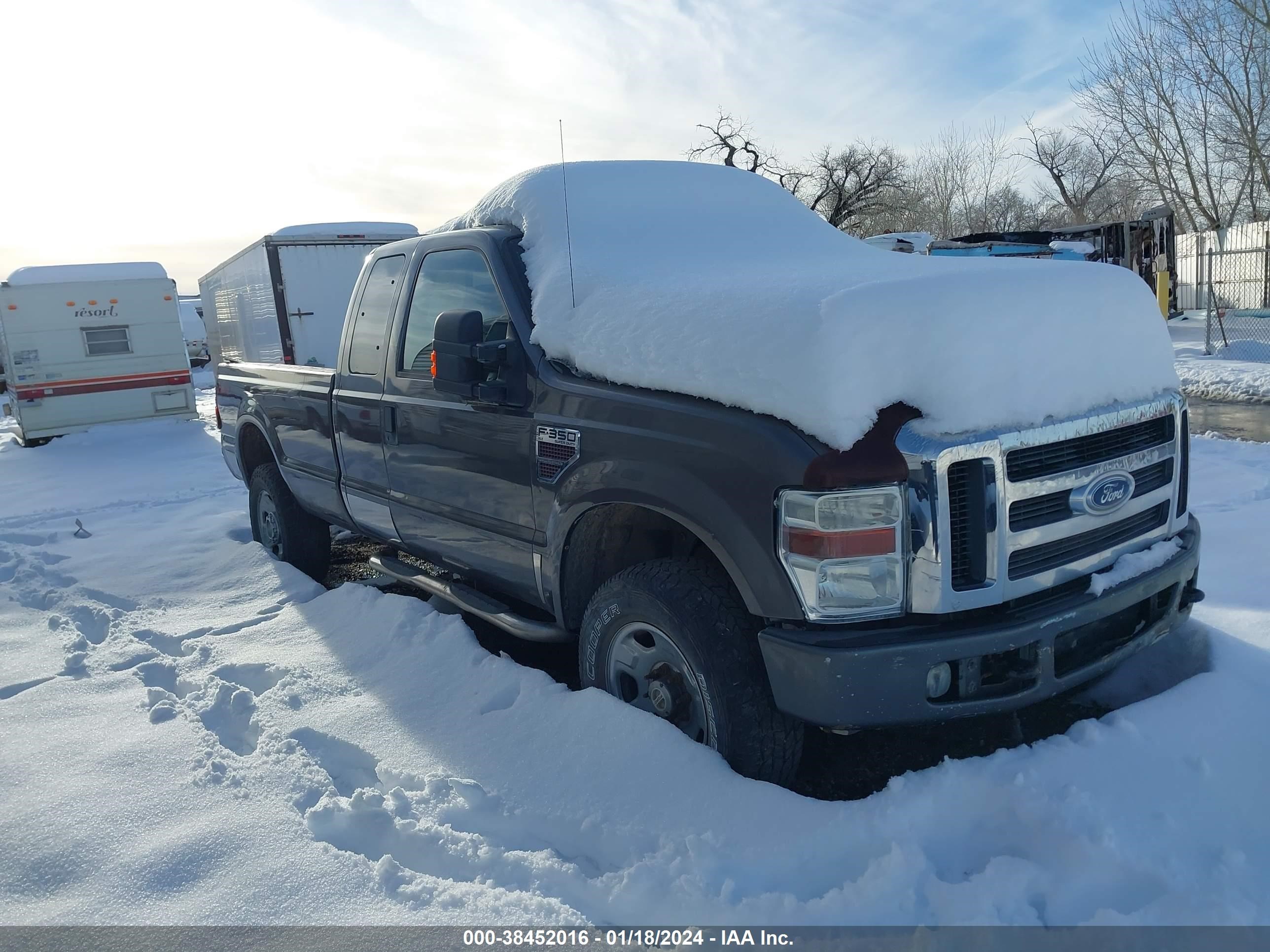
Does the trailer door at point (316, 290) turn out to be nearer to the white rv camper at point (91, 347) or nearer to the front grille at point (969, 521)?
the white rv camper at point (91, 347)

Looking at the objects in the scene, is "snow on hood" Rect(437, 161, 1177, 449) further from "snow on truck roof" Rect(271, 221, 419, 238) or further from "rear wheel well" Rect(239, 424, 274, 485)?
"snow on truck roof" Rect(271, 221, 419, 238)

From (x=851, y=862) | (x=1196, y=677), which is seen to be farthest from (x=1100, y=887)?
(x=1196, y=677)

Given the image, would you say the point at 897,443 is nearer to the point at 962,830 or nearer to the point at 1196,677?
the point at 962,830

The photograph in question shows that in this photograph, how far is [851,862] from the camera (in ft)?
7.45

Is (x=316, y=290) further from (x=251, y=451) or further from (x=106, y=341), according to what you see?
(x=251, y=451)

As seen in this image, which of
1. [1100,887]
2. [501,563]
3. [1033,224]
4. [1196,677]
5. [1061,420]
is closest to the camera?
[1100,887]

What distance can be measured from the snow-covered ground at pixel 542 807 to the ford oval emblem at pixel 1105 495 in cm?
63

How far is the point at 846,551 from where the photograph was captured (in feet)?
7.45

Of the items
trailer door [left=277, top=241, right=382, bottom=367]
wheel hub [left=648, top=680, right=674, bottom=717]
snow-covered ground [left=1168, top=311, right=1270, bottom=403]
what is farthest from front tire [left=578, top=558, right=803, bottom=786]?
trailer door [left=277, top=241, right=382, bottom=367]

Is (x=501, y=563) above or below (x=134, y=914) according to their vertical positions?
above

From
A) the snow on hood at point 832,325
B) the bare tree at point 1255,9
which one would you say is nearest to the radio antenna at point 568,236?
the snow on hood at point 832,325

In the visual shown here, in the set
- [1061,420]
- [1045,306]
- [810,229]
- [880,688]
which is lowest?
[880,688]

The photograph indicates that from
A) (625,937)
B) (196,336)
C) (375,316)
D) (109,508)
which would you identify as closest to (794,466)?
(625,937)

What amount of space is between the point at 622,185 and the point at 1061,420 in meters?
2.21
